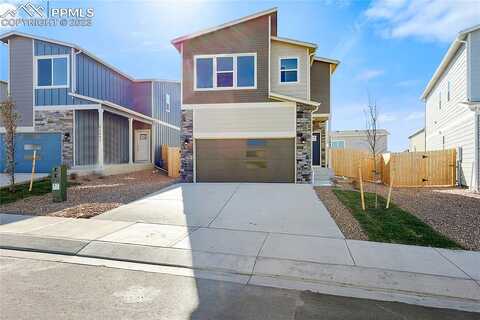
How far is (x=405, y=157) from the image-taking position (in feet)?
48.0

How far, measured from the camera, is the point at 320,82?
16047 millimetres

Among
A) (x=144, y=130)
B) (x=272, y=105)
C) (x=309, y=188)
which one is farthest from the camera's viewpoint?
(x=144, y=130)

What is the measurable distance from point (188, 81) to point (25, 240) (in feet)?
32.2

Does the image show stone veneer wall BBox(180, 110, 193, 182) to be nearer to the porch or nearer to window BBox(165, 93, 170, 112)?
the porch

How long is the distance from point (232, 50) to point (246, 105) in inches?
110

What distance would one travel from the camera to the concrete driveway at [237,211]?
6.73m

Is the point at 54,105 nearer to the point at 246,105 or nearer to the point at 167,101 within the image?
the point at 167,101

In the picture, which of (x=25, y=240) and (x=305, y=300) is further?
(x=25, y=240)

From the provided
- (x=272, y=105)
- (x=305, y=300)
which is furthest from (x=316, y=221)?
(x=272, y=105)

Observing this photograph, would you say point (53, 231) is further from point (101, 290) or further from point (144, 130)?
point (144, 130)

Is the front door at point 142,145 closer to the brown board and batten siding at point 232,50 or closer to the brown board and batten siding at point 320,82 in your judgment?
the brown board and batten siding at point 232,50

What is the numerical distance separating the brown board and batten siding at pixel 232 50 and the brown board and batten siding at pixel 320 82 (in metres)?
4.21

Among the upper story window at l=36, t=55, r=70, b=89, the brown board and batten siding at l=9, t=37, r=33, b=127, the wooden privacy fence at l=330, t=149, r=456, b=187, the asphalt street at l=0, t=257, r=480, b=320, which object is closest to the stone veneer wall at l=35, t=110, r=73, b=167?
the brown board and batten siding at l=9, t=37, r=33, b=127

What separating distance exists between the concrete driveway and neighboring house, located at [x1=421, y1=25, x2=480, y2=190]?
8.12m
